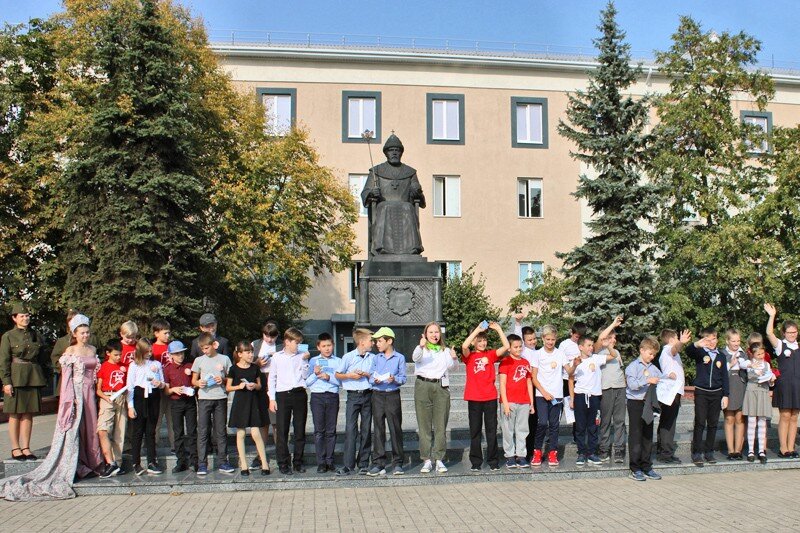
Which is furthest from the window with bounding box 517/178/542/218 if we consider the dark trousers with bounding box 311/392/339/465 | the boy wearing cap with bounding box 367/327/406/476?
the dark trousers with bounding box 311/392/339/465

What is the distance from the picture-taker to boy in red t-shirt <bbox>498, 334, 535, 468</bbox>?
9062 mm

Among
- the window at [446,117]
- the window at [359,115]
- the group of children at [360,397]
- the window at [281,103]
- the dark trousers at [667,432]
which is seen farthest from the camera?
the window at [446,117]

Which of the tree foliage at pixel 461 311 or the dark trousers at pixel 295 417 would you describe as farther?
the tree foliage at pixel 461 311

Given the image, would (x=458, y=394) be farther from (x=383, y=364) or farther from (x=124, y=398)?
(x=124, y=398)

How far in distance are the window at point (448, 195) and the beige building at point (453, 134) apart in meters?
0.04

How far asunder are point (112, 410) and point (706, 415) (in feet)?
24.1

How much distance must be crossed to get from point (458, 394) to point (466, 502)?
14.3 ft

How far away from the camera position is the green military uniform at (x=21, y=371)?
29.9ft

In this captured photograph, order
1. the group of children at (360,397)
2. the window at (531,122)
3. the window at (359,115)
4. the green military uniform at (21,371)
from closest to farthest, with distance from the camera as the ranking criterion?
the group of children at (360,397), the green military uniform at (21,371), the window at (359,115), the window at (531,122)

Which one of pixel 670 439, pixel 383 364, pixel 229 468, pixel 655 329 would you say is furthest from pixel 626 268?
pixel 229 468

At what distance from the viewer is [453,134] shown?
30297mm

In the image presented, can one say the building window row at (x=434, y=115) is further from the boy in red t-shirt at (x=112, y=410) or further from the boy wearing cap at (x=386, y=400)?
the boy wearing cap at (x=386, y=400)

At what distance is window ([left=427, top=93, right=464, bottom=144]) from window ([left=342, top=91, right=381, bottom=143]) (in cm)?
214

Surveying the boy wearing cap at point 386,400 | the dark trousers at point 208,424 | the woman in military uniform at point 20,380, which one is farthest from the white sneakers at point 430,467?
the woman in military uniform at point 20,380
